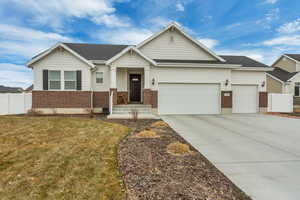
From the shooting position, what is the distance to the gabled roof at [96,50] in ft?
44.3

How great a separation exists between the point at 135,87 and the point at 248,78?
9.56 metres

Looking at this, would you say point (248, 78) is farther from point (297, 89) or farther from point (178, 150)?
point (178, 150)

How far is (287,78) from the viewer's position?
19859 mm

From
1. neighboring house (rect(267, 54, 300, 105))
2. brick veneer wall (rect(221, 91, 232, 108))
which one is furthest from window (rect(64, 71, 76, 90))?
neighboring house (rect(267, 54, 300, 105))

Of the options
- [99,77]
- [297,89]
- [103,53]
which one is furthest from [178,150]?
[297,89]

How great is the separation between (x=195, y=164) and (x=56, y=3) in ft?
47.3

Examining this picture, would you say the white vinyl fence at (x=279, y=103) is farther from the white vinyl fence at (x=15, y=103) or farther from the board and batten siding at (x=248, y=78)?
the white vinyl fence at (x=15, y=103)

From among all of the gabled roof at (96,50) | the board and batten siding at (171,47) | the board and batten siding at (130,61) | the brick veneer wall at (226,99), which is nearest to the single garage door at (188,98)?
the brick veneer wall at (226,99)

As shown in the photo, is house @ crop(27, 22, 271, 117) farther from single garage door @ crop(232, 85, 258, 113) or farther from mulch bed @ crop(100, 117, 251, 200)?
mulch bed @ crop(100, 117, 251, 200)

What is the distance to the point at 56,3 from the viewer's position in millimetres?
12062

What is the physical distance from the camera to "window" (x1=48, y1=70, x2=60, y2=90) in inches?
464

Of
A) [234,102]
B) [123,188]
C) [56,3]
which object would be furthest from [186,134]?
[56,3]

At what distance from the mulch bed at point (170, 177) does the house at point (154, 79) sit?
727cm

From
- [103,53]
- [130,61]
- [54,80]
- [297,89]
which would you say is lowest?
[297,89]
